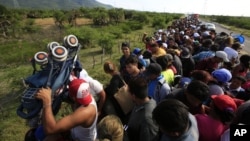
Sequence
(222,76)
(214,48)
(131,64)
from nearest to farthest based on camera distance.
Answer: (222,76) < (131,64) < (214,48)

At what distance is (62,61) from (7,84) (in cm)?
1056

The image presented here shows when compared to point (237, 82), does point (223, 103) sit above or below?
above

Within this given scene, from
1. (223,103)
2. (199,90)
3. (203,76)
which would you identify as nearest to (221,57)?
(203,76)

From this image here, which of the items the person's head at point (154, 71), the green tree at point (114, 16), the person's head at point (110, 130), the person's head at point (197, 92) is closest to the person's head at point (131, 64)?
the person's head at point (154, 71)

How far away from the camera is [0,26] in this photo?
33.8 metres

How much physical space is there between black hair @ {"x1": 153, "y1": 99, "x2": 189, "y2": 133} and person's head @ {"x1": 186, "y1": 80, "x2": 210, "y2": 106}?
869mm

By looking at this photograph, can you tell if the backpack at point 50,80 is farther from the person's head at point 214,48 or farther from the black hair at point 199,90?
the person's head at point 214,48

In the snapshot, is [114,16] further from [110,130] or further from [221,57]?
[110,130]

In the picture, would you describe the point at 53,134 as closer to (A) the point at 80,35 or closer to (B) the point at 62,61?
(B) the point at 62,61

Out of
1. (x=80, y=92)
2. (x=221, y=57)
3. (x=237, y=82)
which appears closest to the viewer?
(x=80, y=92)

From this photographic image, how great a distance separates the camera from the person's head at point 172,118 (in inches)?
89.9

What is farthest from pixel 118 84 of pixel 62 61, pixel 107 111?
pixel 62 61

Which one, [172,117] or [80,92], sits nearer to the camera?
[172,117]

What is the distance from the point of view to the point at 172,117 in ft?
7.50
